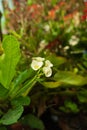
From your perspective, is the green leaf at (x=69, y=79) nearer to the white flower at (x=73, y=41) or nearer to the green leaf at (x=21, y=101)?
the green leaf at (x=21, y=101)

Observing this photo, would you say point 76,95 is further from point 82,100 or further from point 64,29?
point 64,29

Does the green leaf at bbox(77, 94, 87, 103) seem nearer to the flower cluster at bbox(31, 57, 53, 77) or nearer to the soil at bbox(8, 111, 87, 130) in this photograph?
the soil at bbox(8, 111, 87, 130)

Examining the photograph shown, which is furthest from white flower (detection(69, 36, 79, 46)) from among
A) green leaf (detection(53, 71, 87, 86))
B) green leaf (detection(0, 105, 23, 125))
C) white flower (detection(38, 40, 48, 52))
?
green leaf (detection(0, 105, 23, 125))

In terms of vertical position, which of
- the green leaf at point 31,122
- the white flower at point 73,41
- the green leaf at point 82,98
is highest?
the white flower at point 73,41

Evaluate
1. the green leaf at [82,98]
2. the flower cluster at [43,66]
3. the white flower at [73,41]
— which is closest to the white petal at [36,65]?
the flower cluster at [43,66]

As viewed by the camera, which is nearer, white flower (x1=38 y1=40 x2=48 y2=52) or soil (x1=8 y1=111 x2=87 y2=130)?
soil (x1=8 y1=111 x2=87 y2=130)

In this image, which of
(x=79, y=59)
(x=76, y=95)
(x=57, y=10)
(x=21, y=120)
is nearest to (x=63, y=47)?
(x=79, y=59)

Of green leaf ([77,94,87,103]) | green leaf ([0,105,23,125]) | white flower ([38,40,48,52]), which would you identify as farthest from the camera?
white flower ([38,40,48,52])

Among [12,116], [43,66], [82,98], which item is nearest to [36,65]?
[43,66]

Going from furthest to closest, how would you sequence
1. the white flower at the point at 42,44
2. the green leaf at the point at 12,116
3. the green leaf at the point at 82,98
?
the white flower at the point at 42,44
the green leaf at the point at 82,98
the green leaf at the point at 12,116
